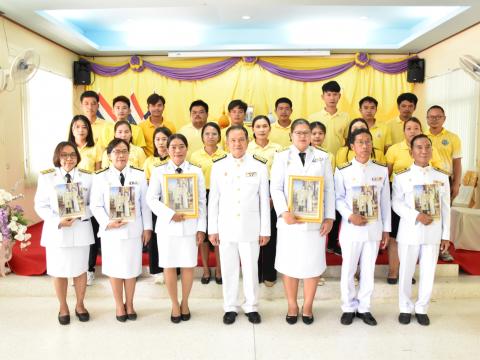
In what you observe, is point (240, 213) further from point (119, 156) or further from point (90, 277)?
point (90, 277)

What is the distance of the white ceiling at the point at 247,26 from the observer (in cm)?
645

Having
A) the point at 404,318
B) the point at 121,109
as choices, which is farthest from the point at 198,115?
the point at 404,318

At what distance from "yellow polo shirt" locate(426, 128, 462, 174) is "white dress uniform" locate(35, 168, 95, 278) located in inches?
131

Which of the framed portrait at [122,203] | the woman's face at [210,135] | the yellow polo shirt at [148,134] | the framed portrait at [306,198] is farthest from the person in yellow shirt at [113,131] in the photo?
the framed portrait at [306,198]

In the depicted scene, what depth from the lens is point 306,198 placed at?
3266mm

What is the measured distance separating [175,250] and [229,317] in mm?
683

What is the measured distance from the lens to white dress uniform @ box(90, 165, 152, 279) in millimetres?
3350

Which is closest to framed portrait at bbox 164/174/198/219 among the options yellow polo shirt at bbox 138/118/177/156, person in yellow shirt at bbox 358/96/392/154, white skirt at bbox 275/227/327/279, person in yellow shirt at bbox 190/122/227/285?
person in yellow shirt at bbox 190/122/227/285

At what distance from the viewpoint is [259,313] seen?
142 inches

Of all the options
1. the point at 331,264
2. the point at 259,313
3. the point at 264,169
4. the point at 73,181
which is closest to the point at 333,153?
the point at 331,264

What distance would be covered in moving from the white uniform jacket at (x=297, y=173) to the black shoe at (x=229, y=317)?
79 centimetres

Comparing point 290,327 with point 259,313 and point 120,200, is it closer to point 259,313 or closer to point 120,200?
point 259,313

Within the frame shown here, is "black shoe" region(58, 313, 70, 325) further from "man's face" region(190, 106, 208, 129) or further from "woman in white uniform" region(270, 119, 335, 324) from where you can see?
"man's face" region(190, 106, 208, 129)

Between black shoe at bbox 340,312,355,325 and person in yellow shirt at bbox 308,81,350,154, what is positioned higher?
person in yellow shirt at bbox 308,81,350,154
